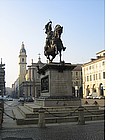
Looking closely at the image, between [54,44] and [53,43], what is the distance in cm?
16

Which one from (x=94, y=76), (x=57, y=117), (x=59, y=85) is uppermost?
(x=94, y=76)

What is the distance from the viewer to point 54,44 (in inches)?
728

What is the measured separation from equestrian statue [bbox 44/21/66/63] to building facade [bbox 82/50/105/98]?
51.1 m

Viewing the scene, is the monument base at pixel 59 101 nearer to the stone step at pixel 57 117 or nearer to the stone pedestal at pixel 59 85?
the stone pedestal at pixel 59 85

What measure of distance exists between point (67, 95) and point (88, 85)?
67152 mm

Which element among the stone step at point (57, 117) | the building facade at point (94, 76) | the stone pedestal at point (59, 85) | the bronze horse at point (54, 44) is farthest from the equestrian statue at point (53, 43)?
the building facade at point (94, 76)

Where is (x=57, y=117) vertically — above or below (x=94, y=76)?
below

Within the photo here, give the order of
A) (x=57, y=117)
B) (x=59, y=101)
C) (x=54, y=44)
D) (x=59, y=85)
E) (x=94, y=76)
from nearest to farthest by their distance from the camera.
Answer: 1. (x=57, y=117)
2. (x=59, y=101)
3. (x=59, y=85)
4. (x=54, y=44)
5. (x=94, y=76)

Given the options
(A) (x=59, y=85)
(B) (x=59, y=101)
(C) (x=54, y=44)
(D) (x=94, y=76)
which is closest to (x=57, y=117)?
(B) (x=59, y=101)

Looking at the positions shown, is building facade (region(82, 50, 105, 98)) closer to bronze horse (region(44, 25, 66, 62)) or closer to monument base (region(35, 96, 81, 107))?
bronze horse (region(44, 25, 66, 62))

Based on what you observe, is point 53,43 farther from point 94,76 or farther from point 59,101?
point 94,76

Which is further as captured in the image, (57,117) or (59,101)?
(59,101)
